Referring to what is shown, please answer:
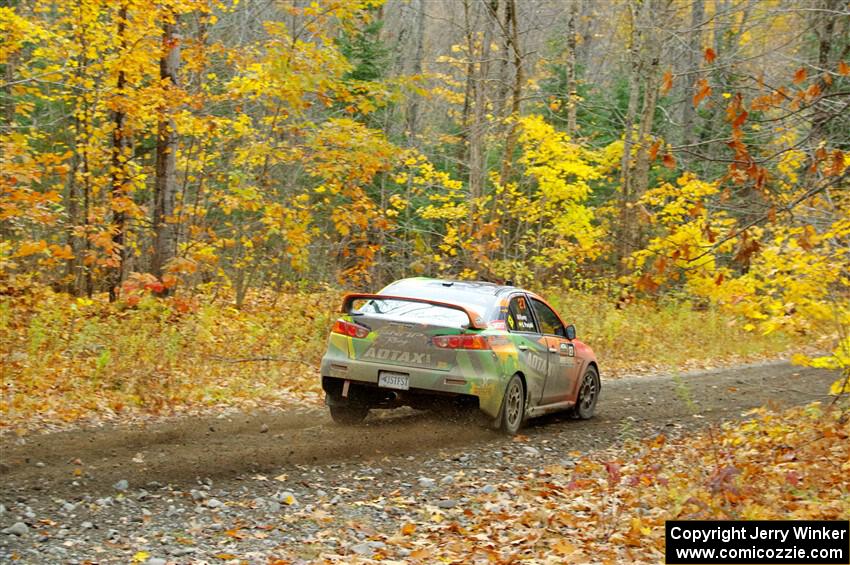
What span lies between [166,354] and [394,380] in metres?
5.14

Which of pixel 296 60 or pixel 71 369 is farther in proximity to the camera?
pixel 296 60

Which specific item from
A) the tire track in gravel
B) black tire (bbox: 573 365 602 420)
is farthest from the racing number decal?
the tire track in gravel

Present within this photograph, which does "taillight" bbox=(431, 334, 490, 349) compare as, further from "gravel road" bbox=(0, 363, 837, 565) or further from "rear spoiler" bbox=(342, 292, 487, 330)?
"gravel road" bbox=(0, 363, 837, 565)

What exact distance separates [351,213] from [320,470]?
1064 cm

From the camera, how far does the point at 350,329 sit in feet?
32.9

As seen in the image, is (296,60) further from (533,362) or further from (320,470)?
(320,470)

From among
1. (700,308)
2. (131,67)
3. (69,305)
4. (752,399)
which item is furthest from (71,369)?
(700,308)

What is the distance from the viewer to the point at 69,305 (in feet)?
50.1

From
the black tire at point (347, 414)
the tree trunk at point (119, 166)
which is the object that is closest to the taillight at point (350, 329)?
the black tire at point (347, 414)

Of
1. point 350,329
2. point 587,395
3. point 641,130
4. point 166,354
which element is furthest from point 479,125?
point 350,329

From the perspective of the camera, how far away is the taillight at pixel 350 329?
32.5 ft

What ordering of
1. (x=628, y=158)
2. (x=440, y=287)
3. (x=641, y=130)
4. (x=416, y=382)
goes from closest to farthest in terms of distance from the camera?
(x=416, y=382) → (x=440, y=287) → (x=641, y=130) → (x=628, y=158)

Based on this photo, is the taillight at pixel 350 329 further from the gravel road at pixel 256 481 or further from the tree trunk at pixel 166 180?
the tree trunk at pixel 166 180

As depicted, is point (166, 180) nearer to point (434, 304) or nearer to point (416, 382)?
point (434, 304)
